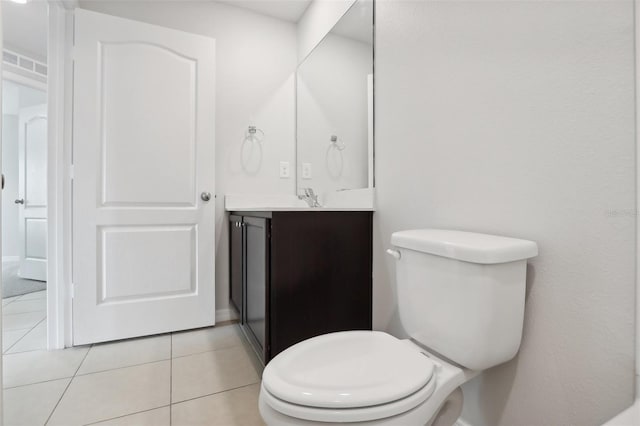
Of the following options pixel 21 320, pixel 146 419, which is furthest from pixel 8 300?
pixel 146 419

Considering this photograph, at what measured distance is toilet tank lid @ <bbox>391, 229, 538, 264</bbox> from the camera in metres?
0.78

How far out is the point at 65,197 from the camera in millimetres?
1728

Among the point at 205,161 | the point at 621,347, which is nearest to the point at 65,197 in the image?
the point at 205,161

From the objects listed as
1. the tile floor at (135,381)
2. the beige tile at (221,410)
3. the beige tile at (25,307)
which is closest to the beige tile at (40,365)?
the tile floor at (135,381)

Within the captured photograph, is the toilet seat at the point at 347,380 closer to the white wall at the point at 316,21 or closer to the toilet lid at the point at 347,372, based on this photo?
the toilet lid at the point at 347,372

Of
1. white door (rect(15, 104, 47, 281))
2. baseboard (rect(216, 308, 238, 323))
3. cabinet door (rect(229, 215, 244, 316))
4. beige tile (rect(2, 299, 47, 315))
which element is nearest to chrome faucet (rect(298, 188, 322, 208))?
cabinet door (rect(229, 215, 244, 316))

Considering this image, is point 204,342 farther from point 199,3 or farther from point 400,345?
point 199,3

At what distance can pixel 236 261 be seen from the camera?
1984 millimetres

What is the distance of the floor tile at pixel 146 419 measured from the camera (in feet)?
3.78

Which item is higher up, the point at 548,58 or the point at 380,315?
the point at 548,58

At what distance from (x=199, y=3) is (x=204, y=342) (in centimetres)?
222

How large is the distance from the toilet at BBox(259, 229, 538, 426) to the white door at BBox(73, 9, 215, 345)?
1369 millimetres

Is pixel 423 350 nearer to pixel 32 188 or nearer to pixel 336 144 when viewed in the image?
pixel 336 144

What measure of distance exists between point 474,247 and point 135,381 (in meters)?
1.55
